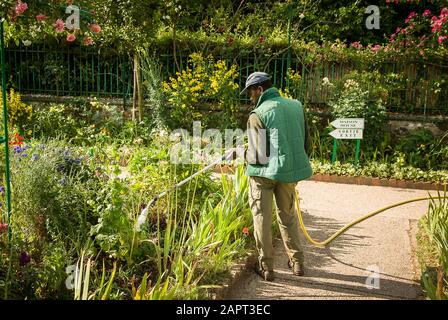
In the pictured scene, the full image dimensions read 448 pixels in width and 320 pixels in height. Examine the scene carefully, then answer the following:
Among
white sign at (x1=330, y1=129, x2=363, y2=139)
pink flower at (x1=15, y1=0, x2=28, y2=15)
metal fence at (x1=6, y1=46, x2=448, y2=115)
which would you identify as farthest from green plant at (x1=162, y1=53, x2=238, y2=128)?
pink flower at (x1=15, y1=0, x2=28, y2=15)

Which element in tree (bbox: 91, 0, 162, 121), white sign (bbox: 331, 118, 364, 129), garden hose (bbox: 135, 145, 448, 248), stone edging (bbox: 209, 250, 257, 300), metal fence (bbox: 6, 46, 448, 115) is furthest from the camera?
tree (bbox: 91, 0, 162, 121)

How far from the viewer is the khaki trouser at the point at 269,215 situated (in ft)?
14.2

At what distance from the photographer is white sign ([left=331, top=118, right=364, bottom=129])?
7.80 metres

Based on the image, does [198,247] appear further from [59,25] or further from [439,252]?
[59,25]

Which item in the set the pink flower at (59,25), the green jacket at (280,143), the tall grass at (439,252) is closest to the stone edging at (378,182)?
the tall grass at (439,252)

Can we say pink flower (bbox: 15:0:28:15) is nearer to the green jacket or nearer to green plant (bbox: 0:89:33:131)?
the green jacket

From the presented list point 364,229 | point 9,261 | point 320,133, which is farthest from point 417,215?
point 9,261

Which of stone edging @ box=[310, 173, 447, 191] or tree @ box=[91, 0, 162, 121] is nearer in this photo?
stone edging @ box=[310, 173, 447, 191]

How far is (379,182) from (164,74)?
4558 millimetres

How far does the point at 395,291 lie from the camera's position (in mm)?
4273

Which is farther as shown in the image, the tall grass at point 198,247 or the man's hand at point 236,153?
the man's hand at point 236,153

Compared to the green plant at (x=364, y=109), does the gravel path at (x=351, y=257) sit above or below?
below

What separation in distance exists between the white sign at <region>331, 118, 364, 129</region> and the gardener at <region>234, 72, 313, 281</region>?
3484 mm

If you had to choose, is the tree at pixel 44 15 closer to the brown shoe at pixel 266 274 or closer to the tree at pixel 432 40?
the brown shoe at pixel 266 274
